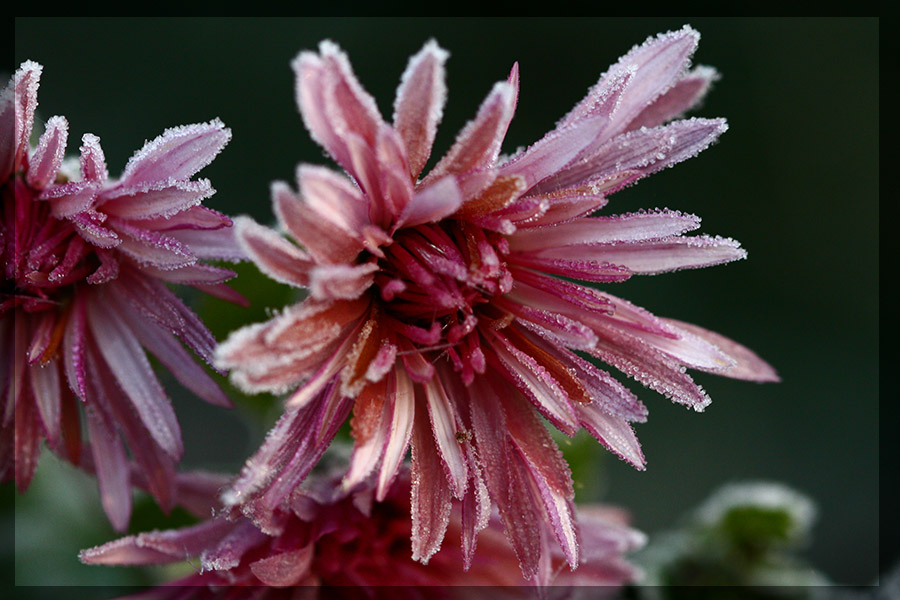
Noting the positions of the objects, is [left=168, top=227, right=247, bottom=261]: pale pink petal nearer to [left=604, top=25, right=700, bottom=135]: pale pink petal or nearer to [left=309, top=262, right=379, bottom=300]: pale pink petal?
[left=309, top=262, right=379, bottom=300]: pale pink petal

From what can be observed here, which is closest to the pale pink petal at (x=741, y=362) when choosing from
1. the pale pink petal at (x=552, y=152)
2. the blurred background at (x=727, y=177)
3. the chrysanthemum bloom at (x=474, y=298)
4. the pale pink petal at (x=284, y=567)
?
the chrysanthemum bloom at (x=474, y=298)

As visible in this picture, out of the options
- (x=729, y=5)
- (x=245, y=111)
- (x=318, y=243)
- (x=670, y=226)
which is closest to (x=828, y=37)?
(x=729, y=5)

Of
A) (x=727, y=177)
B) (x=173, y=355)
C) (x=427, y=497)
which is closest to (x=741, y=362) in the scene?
(x=427, y=497)

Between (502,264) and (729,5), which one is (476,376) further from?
(729,5)

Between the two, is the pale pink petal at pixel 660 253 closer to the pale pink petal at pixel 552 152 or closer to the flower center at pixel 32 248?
the pale pink petal at pixel 552 152

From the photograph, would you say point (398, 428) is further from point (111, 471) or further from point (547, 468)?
point (111, 471)

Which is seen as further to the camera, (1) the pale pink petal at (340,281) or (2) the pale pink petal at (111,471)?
(2) the pale pink petal at (111,471)
